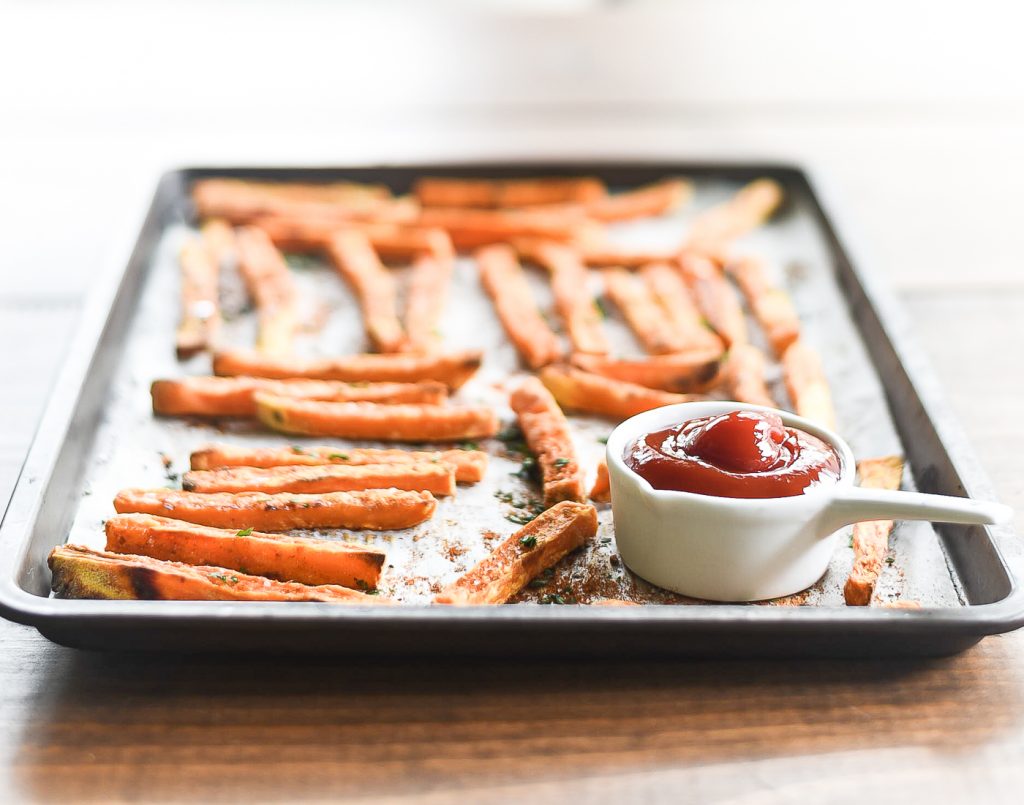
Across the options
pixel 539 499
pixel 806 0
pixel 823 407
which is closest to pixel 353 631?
pixel 539 499

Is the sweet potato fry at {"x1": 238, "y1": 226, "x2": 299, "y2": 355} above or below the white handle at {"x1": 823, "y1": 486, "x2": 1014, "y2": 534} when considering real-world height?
below

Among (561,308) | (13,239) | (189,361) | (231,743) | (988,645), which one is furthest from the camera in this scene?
(13,239)

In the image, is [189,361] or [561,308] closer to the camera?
[189,361]

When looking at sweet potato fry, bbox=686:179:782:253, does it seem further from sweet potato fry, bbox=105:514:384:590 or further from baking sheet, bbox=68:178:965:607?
sweet potato fry, bbox=105:514:384:590

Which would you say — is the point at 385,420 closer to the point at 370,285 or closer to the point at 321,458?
the point at 321,458

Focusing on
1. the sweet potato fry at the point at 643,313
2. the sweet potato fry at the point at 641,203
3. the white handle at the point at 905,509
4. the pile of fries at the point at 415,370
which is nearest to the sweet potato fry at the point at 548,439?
the pile of fries at the point at 415,370

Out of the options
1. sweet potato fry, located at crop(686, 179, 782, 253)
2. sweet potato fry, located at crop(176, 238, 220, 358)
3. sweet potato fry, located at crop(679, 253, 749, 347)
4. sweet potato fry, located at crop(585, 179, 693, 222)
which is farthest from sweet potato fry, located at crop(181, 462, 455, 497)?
sweet potato fry, located at crop(585, 179, 693, 222)

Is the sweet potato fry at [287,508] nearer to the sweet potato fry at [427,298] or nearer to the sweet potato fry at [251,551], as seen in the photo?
the sweet potato fry at [251,551]

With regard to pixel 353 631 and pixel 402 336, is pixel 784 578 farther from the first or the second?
pixel 402 336
